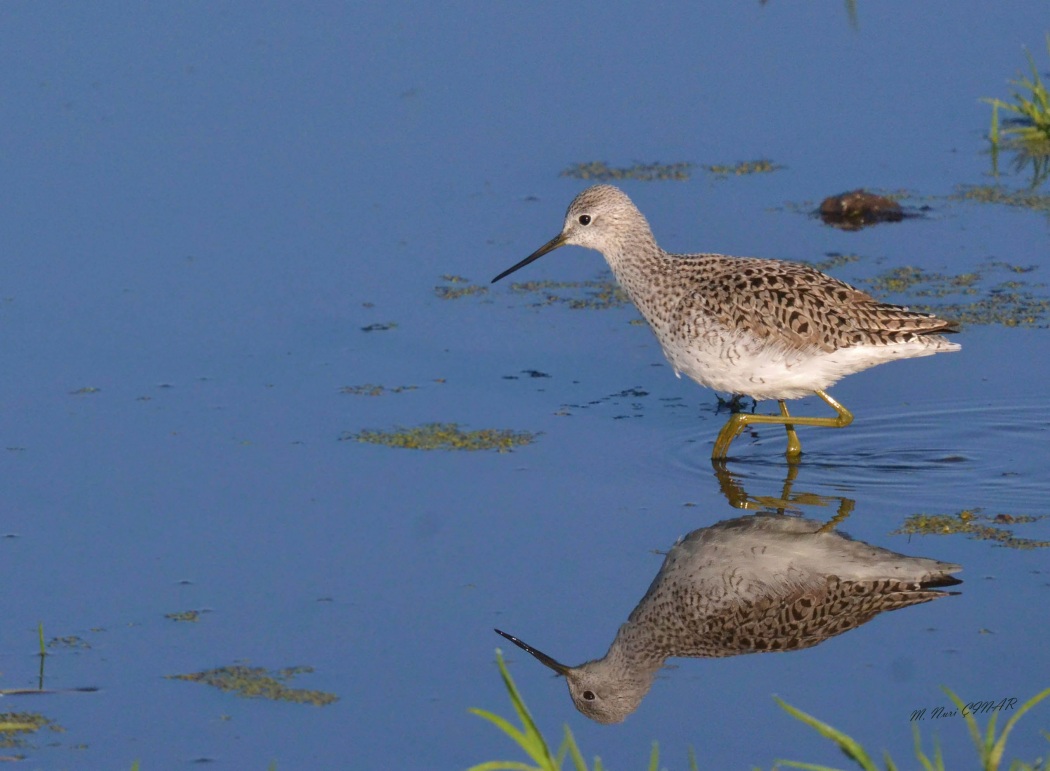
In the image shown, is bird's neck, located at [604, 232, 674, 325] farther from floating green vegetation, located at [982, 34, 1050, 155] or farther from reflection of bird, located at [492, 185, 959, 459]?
floating green vegetation, located at [982, 34, 1050, 155]

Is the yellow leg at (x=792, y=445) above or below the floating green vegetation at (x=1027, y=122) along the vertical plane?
below

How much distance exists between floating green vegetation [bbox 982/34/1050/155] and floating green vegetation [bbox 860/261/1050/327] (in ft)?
6.92

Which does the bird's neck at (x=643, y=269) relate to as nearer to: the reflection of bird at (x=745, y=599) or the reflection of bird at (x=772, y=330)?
the reflection of bird at (x=772, y=330)

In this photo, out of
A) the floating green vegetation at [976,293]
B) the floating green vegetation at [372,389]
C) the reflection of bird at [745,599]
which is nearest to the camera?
the reflection of bird at [745,599]

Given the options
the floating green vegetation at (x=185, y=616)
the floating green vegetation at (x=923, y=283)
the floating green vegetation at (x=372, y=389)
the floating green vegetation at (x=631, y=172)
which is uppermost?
the floating green vegetation at (x=631, y=172)

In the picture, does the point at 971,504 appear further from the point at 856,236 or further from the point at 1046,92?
the point at 1046,92

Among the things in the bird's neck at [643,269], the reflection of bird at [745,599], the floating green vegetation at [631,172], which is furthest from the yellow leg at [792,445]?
the floating green vegetation at [631,172]

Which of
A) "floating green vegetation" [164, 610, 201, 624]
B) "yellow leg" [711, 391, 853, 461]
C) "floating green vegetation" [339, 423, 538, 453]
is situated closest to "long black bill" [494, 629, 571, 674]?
"floating green vegetation" [164, 610, 201, 624]

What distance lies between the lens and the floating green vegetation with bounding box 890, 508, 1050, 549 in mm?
7336

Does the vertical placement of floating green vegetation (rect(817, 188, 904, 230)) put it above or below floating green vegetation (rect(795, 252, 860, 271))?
above

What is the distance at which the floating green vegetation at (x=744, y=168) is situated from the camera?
1185 cm

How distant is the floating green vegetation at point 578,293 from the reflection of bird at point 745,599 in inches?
115

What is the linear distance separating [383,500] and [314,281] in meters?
2.72

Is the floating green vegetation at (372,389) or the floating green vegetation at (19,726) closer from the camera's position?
the floating green vegetation at (19,726)
